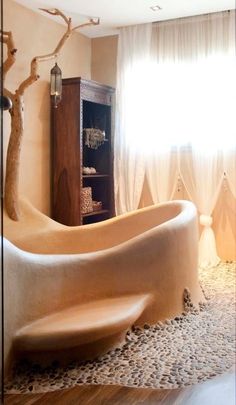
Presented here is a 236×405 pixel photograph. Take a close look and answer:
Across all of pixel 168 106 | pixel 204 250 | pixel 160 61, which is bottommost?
pixel 204 250

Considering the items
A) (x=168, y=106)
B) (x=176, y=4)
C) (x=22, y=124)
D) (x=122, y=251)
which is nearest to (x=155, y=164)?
(x=168, y=106)

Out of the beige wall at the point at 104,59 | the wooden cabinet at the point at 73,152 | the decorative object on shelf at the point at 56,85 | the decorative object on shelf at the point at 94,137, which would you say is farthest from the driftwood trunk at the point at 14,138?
the decorative object on shelf at the point at 94,137

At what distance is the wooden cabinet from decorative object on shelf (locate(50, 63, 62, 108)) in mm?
56

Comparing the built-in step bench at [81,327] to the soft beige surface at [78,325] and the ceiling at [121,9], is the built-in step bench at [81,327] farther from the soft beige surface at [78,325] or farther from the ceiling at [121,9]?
the ceiling at [121,9]

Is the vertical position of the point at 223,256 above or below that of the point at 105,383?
above

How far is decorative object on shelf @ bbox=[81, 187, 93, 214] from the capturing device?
2947 millimetres

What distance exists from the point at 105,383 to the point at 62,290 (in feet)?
1.50

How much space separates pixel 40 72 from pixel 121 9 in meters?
0.87

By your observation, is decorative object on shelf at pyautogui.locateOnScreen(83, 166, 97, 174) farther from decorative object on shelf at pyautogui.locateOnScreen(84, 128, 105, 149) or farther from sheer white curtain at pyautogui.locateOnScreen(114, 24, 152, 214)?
sheer white curtain at pyautogui.locateOnScreen(114, 24, 152, 214)

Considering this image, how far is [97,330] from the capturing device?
1.72 meters

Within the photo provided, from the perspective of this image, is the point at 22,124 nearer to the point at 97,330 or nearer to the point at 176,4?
the point at 176,4

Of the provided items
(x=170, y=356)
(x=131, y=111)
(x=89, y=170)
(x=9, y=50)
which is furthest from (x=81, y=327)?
(x=9, y=50)

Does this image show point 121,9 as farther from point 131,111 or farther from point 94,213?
point 94,213

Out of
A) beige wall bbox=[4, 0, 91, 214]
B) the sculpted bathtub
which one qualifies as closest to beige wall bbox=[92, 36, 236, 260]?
beige wall bbox=[4, 0, 91, 214]
